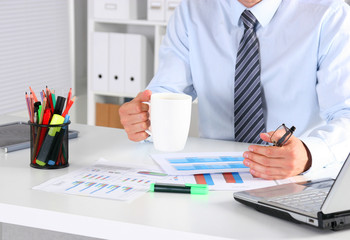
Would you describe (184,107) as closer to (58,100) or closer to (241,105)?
(58,100)

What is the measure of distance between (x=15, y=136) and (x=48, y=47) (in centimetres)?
221

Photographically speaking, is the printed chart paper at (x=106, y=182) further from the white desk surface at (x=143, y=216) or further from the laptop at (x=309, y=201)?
the laptop at (x=309, y=201)

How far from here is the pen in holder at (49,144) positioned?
130 centimetres

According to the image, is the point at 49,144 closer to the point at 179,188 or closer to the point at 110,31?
the point at 179,188

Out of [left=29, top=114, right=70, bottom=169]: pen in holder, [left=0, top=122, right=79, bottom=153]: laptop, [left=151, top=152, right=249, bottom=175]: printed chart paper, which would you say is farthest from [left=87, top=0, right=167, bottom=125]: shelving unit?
[left=29, top=114, right=70, bottom=169]: pen in holder

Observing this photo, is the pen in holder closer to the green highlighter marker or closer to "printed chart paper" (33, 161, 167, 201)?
"printed chart paper" (33, 161, 167, 201)

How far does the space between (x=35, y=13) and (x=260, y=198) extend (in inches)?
110

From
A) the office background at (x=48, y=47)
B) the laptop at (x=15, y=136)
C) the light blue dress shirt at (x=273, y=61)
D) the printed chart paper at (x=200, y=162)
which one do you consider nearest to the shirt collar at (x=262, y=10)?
the light blue dress shirt at (x=273, y=61)

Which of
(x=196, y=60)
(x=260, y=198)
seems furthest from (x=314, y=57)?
(x=260, y=198)

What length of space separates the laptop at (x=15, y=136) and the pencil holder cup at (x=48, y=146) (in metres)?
0.16

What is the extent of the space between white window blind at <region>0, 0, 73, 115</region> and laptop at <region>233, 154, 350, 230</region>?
2.26 metres

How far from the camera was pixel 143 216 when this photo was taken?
102cm

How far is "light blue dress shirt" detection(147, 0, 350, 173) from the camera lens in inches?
64.6

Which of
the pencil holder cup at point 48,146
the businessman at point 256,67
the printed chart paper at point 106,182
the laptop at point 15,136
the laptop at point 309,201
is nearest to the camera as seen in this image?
the laptop at point 309,201
